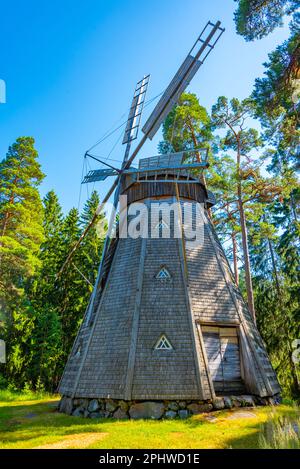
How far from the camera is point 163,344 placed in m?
10.8

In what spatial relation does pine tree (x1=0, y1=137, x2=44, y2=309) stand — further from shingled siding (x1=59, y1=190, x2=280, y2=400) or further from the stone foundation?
the stone foundation

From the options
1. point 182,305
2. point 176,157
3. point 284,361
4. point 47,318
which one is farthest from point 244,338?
point 47,318

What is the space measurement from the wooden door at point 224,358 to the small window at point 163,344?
1.57 m

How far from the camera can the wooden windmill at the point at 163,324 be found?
10.2 metres

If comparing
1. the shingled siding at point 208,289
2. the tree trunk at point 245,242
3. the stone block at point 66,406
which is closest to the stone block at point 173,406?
the shingled siding at point 208,289

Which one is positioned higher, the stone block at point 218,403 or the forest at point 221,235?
the forest at point 221,235

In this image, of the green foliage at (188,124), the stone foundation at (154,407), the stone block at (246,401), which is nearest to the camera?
the stone foundation at (154,407)

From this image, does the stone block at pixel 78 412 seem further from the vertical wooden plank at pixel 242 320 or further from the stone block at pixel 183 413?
the vertical wooden plank at pixel 242 320

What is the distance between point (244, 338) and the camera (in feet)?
38.9

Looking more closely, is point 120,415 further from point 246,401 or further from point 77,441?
point 246,401

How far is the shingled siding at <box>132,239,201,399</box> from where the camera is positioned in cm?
1000

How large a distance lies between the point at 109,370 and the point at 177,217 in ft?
21.8

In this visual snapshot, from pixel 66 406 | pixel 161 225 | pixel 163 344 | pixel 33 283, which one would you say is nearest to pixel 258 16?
pixel 161 225
